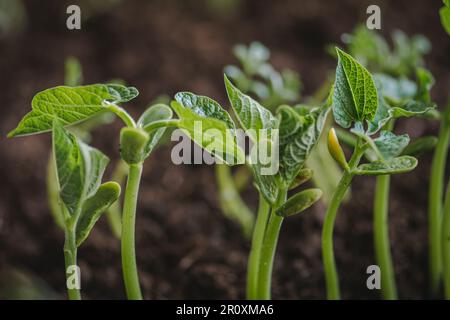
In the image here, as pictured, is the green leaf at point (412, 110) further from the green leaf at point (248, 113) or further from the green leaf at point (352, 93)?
the green leaf at point (248, 113)

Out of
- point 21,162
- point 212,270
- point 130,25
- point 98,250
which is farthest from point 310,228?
point 130,25

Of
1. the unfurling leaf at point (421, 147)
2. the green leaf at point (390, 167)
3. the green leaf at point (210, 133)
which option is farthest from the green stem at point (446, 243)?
the green leaf at point (210, 133)

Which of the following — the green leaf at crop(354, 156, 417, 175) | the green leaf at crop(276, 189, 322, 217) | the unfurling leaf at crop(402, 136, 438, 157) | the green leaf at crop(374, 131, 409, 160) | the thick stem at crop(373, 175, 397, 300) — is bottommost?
the thick stem at crop(373, 175, 397, 300)

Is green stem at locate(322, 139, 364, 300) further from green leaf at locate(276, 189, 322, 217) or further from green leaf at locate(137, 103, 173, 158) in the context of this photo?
green leaf at locate(137, 103, 173, 158)

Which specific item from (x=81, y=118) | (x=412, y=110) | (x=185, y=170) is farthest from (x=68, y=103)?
(x=185, y=170)

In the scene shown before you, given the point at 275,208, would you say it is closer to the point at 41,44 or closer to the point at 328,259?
the point at 328,259

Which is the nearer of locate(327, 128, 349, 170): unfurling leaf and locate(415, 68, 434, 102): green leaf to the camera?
locate(327, 128, 349, 170): unfurling leaf

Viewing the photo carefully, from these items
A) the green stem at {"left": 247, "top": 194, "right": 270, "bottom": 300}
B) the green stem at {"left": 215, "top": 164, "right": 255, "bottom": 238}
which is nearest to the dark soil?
the green stem at {"left": 215, "top": 164, "right": 255, "bottom": 238}

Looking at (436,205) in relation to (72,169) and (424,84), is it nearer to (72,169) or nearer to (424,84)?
(424,84)
